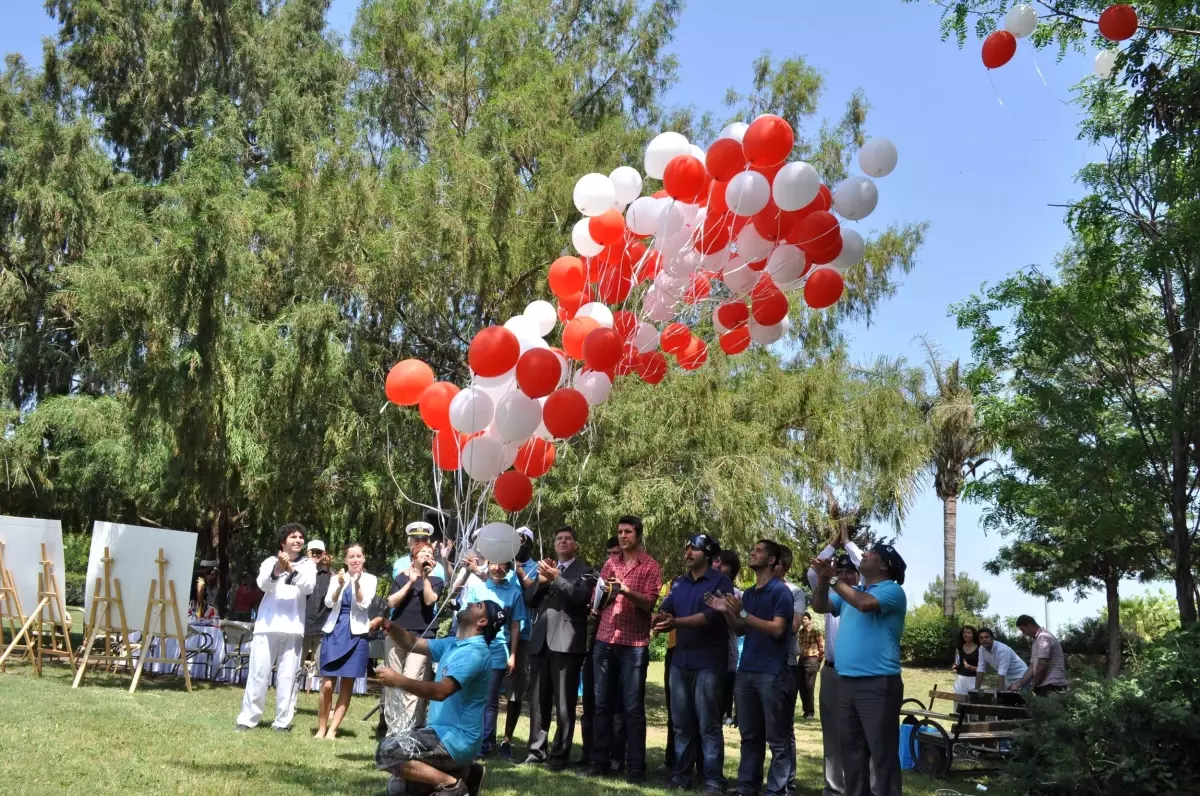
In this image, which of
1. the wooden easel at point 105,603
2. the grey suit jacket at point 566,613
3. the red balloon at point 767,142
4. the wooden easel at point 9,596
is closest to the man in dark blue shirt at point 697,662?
the grey suit jacket at point 566,613

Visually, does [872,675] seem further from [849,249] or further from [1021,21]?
[1021,21]

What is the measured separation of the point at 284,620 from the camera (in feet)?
27.7

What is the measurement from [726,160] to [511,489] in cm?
243

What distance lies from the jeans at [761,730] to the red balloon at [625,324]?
2371 mm

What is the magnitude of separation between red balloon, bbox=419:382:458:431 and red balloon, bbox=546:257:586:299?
1.26 meters

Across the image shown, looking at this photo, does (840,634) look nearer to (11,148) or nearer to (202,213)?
(202,213)

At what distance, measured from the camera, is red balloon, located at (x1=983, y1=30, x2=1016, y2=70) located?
280 inches

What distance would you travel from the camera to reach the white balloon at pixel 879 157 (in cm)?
670

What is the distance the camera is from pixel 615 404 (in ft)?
37.5

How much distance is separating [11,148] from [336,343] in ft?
27.8

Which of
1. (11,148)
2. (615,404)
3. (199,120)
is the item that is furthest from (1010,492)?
(11,148)

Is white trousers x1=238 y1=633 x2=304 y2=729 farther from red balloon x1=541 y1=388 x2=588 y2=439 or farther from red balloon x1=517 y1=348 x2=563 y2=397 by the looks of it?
red balloon x1=517 y1=348 x2=563 y2=397

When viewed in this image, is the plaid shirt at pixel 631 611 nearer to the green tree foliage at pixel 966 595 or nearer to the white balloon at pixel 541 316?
the white balloon at pixel 541 316

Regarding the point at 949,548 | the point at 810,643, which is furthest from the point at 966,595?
the point at 810,643
